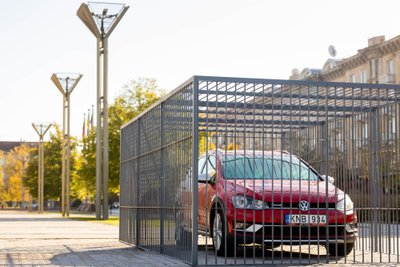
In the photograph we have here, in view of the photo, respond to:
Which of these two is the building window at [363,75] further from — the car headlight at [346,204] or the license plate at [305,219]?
the license plate at [305,219]

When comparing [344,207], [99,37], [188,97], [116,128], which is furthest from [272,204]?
[116,128]

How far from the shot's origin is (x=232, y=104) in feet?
38.2

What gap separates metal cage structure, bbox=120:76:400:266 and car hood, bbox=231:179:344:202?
15mm

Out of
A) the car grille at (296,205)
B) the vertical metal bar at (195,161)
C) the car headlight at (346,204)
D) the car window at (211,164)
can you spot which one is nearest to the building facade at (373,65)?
the car window at (211,164)

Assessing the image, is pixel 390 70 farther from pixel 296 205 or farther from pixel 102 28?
pixel 296 205

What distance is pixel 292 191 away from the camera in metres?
11.3

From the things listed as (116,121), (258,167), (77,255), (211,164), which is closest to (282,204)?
(258,167)

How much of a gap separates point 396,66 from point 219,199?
4708 cm

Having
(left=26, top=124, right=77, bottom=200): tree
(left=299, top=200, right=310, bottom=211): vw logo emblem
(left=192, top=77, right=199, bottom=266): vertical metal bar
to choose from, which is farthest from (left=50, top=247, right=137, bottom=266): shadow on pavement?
(left=26, top=124, right=77, bottom=200): tree

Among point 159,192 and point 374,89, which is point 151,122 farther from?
point 374,89

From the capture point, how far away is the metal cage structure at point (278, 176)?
10.7 metres

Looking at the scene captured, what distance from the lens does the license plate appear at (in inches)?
436

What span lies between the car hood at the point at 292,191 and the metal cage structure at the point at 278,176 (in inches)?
0.6

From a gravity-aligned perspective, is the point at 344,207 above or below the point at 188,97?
below
